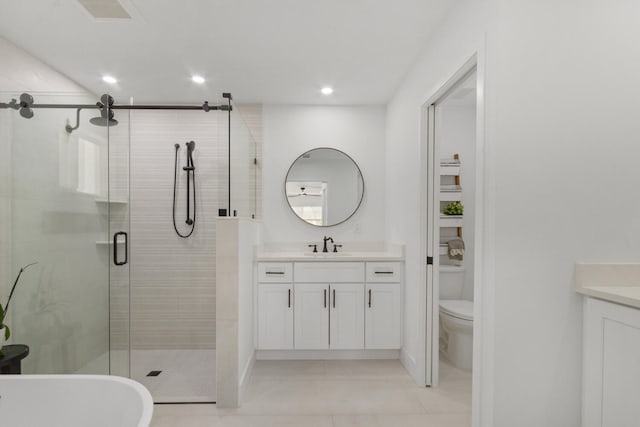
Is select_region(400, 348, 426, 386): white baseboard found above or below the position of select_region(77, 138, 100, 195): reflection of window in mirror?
below

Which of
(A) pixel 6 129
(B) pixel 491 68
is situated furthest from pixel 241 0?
(A) pixel 6 129

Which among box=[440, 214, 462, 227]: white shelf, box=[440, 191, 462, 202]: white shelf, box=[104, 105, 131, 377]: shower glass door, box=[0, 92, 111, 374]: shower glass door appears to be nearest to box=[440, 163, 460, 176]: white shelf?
box=[440, 191, 462, 202]: white shelf

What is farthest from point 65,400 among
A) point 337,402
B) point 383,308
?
point 383,308

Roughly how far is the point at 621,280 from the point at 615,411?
0.52m

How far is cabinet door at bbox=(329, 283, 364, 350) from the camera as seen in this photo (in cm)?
295

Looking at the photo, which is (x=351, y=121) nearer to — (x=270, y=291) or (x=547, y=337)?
(x=270, y=291)

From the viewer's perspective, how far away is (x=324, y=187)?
3525mm

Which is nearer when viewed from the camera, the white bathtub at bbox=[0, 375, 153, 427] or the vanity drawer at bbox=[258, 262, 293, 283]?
the white bathtub at bbox=[0, 375, 153, 427]

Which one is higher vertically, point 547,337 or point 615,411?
point 547,337

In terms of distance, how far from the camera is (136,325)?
326 centimetres

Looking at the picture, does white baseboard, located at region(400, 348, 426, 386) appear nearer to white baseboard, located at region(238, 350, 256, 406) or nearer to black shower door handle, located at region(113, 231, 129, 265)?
white baseboard, located at region(238, 350, 256, 406)

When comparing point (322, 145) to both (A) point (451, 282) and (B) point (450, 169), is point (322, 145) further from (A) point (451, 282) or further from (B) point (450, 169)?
(A) point (451, 282)

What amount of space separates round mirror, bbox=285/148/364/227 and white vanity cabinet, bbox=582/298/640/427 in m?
2.30

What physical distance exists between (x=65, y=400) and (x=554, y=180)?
6.81 feet
